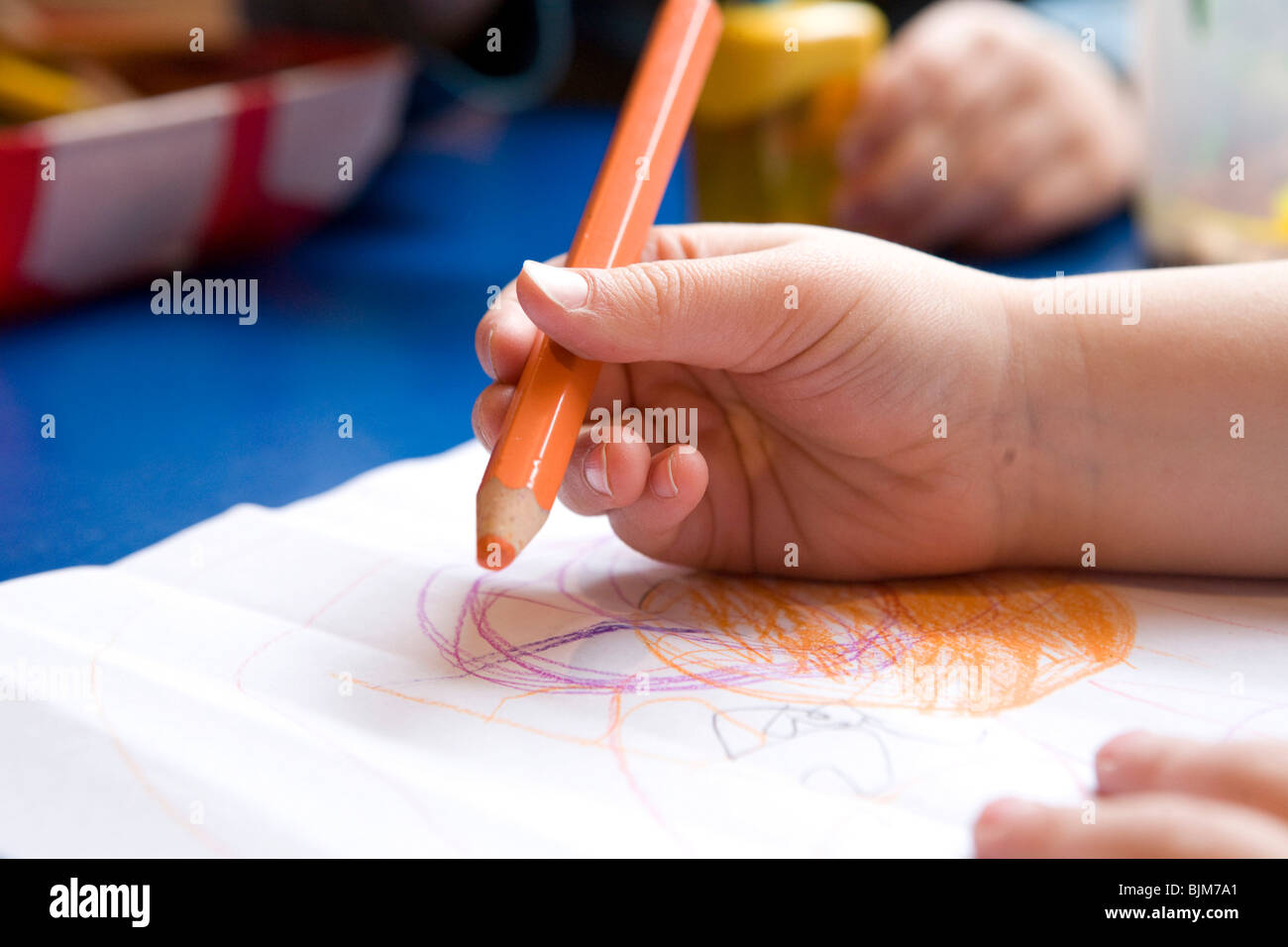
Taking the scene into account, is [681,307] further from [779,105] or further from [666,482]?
[779,105]

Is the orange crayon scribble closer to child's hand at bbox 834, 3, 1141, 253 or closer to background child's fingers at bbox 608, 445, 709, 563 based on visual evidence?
background child's fingers at bbox 608, 445, 709, 563

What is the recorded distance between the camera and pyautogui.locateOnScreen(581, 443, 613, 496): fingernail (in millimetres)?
384

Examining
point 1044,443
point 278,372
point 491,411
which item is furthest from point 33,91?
point 1044,443

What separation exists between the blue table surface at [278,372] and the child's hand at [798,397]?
0.10 m

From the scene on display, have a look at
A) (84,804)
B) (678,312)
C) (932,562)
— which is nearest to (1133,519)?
(932,562)

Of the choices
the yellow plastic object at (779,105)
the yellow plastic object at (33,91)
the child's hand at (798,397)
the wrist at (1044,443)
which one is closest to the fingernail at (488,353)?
the child's hand at (798,397)

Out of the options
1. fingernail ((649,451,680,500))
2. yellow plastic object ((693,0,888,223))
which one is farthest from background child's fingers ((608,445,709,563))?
yellow plastic object ((693,0,888,223))

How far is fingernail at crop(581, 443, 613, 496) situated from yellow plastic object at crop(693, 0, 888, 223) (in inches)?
16.7

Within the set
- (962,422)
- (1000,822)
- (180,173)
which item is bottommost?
(1000,822)

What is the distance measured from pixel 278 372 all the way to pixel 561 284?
36 centimetres

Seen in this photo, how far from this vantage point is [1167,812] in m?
0.25

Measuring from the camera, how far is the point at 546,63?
1154 millimetres

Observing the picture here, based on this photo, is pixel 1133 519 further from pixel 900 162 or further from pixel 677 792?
pixel 900 162
